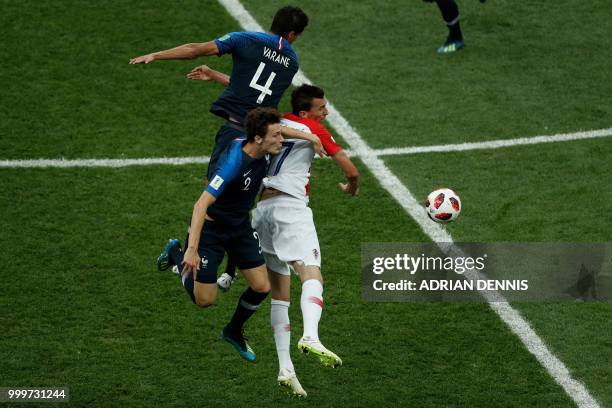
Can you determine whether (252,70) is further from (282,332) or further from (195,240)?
(282,332)

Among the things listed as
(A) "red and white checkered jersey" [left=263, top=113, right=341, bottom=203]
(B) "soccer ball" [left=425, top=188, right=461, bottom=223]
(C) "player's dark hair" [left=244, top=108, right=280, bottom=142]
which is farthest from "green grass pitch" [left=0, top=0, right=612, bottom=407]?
(C) "player's dark hair" [left=244, top=108, right=280, bottom=142]

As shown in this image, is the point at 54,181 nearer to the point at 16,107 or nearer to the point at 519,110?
the point at 16,107

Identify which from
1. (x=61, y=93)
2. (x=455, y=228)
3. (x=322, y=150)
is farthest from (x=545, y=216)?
(x=61, y=93)

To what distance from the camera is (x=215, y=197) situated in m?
8.98

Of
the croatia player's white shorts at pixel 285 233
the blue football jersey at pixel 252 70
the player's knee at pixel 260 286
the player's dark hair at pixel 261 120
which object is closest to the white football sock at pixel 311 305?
the croatia player's white shorts at pixel 285 233

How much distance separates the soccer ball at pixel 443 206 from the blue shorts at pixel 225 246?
2390 mm

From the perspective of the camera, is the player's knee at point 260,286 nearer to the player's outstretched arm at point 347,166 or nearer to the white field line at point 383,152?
the player's outstretched arm at point 347,166

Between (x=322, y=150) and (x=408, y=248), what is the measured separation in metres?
2.91

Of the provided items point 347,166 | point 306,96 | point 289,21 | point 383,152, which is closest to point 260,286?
point 347,166

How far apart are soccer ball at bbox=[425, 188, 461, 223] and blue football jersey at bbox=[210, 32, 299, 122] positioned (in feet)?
6.95

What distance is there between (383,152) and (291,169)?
4.07 meters

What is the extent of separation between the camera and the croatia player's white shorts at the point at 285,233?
9.63m

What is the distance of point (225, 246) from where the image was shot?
9656 millimetres

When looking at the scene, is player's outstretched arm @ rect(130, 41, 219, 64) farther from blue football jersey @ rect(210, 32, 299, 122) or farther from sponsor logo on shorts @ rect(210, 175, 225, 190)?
sponsor logo on shorts @ rect(210, 175, 225, 190)
